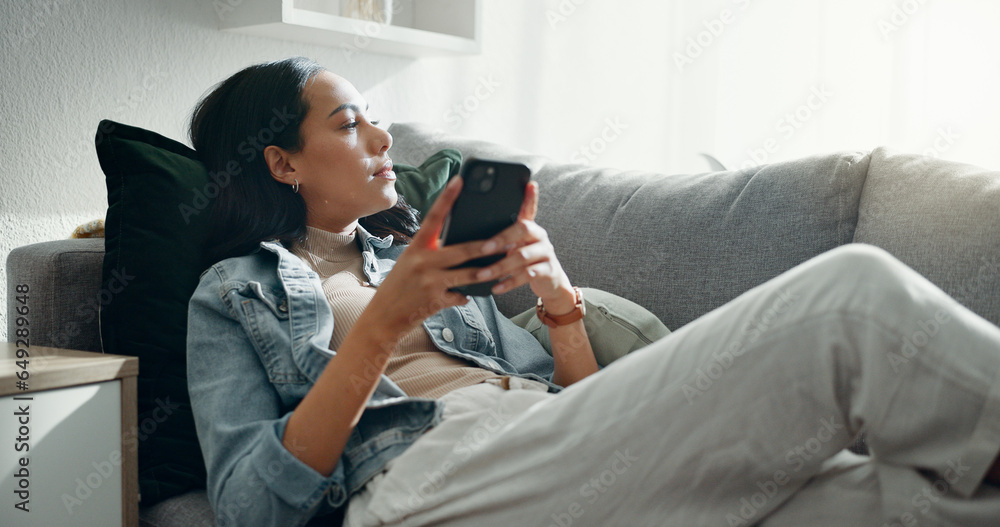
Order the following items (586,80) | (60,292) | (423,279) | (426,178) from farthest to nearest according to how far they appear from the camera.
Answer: (586,80) → (426,178) → (60,292) → (423,279)

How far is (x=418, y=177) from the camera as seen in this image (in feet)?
5.05

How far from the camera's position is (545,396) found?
3.28 feet

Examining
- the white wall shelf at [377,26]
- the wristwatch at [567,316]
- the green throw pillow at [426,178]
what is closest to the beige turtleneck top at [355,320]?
the wristwatch at [567,316]

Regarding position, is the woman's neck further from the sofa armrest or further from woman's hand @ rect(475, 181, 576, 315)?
woman's hand @ rect(475, 181, 576, 315)

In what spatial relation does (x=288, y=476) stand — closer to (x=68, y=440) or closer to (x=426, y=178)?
(x=68, y=440)

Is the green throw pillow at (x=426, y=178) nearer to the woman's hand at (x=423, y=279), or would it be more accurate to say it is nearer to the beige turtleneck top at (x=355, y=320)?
the beige turtleneck top at (x=355, y=320)

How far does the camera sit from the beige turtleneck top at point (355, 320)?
1.12 meters

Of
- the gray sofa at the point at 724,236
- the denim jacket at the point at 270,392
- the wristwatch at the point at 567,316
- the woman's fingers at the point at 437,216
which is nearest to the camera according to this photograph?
the woman's fingers at the point at 437,216

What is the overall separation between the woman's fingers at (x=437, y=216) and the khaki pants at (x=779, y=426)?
228mm

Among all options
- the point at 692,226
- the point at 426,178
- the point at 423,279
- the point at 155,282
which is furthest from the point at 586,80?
the point at 423,279

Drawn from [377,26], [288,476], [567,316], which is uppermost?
[377,26]

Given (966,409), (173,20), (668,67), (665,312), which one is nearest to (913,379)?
(966,409)

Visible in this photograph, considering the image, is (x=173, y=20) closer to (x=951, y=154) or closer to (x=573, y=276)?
(x=573, y=276)

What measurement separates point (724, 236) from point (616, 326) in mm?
245
